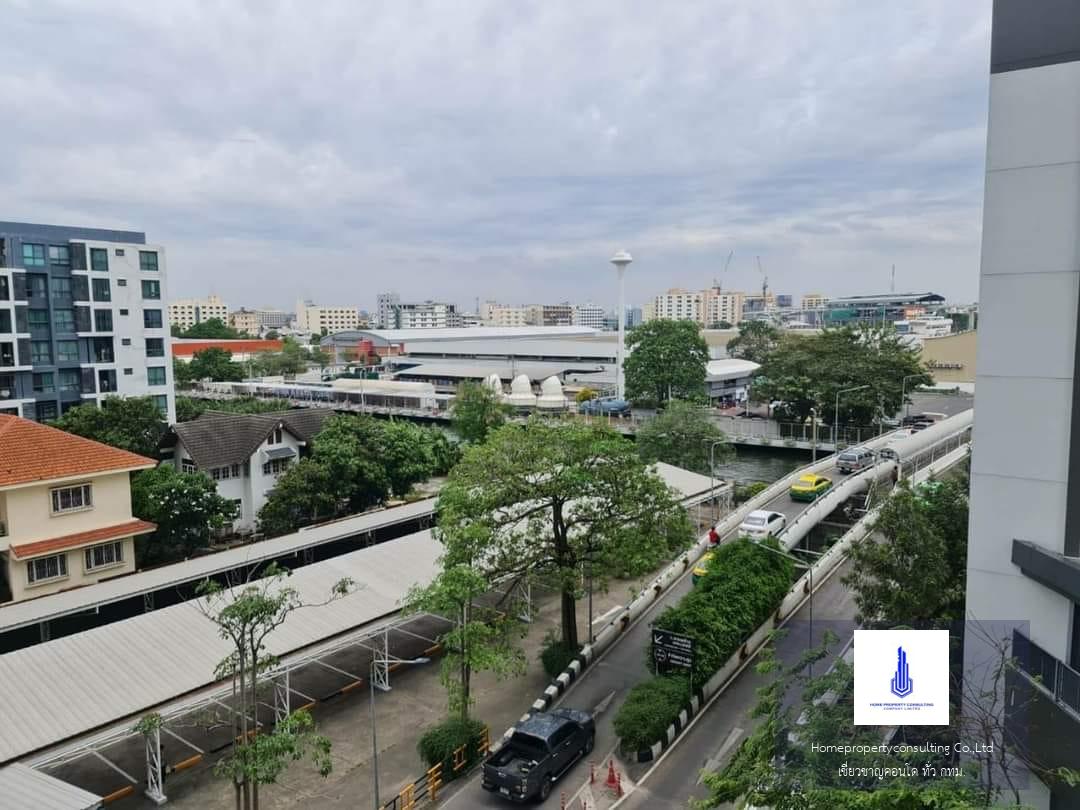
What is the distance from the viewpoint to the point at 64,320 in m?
51.3

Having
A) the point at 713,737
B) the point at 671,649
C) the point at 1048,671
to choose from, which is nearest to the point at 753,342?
the point at 671,649

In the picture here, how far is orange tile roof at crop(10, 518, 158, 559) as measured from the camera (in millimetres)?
25219

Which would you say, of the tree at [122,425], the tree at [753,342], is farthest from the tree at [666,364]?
the tree at [122,425]

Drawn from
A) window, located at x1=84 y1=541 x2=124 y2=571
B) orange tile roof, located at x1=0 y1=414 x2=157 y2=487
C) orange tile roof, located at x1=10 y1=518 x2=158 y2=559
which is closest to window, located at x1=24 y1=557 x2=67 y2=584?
orange tile roof, located at x1=10 y1=518 x2=158 y2=559

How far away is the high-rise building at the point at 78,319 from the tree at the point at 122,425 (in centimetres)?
1314

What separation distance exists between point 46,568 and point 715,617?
71.0 ft

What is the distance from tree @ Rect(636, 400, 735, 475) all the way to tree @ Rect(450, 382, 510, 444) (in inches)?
539

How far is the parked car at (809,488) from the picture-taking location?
3794cm

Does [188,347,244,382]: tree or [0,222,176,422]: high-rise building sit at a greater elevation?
[0,222,176,422]: high-rise building

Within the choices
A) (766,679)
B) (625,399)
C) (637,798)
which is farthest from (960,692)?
(625,399)

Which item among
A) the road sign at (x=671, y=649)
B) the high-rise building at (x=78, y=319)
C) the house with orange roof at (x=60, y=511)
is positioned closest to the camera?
the road sign at (x=671, y=649)

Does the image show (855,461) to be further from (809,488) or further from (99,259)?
(99,259)

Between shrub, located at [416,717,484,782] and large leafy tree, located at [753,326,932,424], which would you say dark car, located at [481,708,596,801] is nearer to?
shrub, located at [416,717,484,782]

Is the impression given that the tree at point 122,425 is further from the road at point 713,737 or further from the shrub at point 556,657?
the road at point 713,737
